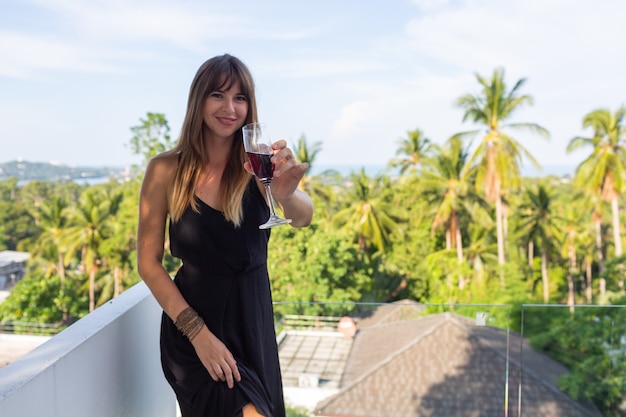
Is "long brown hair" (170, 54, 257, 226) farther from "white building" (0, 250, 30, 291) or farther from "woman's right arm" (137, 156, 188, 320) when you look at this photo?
"white building" (0, 250, 30, 291)

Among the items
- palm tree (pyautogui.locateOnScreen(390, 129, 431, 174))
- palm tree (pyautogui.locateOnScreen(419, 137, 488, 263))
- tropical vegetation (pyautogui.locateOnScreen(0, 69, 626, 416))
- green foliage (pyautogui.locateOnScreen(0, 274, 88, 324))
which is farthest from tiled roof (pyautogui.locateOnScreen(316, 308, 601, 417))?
palm tree (pyautogui.locateOnScreen(390, 129, 431, 174))

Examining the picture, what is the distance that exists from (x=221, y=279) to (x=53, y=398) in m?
0.46

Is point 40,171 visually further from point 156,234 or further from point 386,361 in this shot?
point 156,234

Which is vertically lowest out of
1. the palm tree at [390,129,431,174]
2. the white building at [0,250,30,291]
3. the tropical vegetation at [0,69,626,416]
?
the white building at [0,250,30,291]

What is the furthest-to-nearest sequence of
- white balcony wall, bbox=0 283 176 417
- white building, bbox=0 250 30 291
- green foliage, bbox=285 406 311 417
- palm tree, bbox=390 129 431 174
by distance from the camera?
white building, bbox=0 250 30 291
palm tree, bbox=390 129 431 174
green foliage, bbox=285 406 311 417
white balcony wall, bbox=0 283 176 417

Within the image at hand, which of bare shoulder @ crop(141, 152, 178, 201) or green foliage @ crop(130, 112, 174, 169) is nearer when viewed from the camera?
bare shoulder @ crop(141, 152, 178, 201)

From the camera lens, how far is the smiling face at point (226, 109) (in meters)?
1.49

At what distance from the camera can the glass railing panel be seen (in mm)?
2520

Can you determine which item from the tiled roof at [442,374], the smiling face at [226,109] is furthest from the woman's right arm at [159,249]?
the tiled roof at [442,374]

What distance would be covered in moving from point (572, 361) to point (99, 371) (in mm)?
2096

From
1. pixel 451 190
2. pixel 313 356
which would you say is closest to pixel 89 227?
pixel 451 190

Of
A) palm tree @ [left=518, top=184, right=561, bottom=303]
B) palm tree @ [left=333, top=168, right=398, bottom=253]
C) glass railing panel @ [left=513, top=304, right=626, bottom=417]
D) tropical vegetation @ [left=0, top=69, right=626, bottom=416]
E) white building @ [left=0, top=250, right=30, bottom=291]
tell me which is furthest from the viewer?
white building @ [left=0, top=250, right=30, bottom=291]

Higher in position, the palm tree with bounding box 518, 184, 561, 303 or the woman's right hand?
the woman's right hand

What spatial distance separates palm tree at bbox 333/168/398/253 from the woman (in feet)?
74.0
